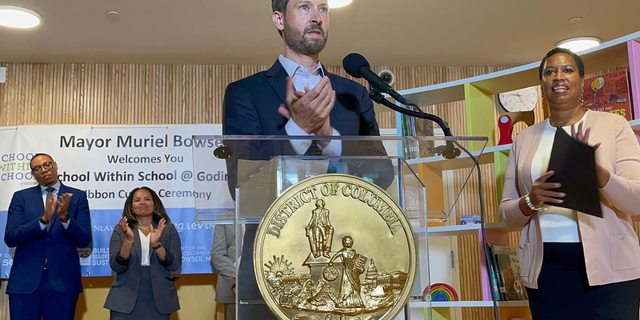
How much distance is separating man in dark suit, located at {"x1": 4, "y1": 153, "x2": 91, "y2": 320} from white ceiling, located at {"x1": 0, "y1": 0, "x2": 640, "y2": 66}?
131 centimetres

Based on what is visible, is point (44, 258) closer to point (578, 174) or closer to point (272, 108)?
point (272, 108)

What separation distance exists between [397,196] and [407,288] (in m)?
0.19

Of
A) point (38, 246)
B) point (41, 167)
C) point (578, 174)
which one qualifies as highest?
point (41, 167)

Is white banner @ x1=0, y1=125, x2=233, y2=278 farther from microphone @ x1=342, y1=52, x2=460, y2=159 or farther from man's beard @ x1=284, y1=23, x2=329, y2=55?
microphone @ x1=342, y1=52, x2=460, y2=159

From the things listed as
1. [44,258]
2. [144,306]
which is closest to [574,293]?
[144,306]

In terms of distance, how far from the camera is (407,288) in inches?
46.5

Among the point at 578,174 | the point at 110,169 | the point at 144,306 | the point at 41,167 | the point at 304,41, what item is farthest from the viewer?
the point at 110,169

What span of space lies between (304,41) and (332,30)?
3.24 metres

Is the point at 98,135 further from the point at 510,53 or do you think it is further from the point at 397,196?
the point at 397,196

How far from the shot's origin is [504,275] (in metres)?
3.02

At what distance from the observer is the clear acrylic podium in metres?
1.19

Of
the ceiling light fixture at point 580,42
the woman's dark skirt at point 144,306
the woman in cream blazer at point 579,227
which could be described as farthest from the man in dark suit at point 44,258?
the ceiling light fixture at point 580,42

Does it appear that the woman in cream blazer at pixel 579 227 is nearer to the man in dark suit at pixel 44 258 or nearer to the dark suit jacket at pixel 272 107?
the dark suit jacket at pixel 272 107

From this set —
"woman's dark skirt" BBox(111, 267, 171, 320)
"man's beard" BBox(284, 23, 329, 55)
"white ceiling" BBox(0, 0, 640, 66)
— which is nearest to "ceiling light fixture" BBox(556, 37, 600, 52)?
"white ceiling" BBox(0, 0, 640, 66)
